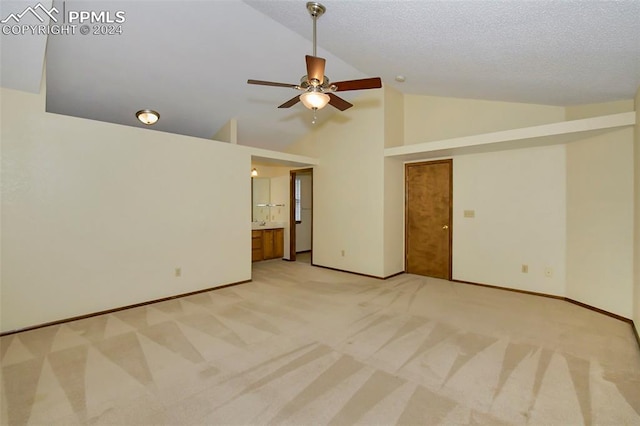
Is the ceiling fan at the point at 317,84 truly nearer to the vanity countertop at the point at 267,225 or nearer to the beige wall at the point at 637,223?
the beige wall at the point at 637,223

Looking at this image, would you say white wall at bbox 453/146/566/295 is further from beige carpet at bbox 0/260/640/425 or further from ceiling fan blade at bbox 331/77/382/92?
ceiling fan blade at bbox 331/77/382/92

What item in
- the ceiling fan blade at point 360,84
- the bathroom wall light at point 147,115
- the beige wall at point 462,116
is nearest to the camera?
the ceiling fan blade at point 360,84

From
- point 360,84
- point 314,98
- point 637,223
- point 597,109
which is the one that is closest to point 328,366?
point 314,98

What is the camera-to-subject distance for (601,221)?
3572 mm

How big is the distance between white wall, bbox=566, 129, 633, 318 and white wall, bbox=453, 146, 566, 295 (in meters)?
0.16

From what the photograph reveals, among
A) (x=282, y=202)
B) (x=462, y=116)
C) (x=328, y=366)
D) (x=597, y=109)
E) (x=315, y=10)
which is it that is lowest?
(x=328, y=366)

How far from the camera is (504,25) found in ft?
7.55

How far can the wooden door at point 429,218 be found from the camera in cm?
514

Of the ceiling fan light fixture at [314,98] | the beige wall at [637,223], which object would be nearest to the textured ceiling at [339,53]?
the beige wall at [637,223]

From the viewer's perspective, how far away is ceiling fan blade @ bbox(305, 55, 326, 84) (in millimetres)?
2490

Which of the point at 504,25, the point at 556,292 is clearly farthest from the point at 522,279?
the point at 504,25

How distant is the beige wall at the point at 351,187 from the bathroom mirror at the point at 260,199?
1.63 m

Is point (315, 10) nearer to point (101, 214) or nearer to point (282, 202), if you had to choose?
point (101, 214)

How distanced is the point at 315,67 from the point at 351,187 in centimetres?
319
